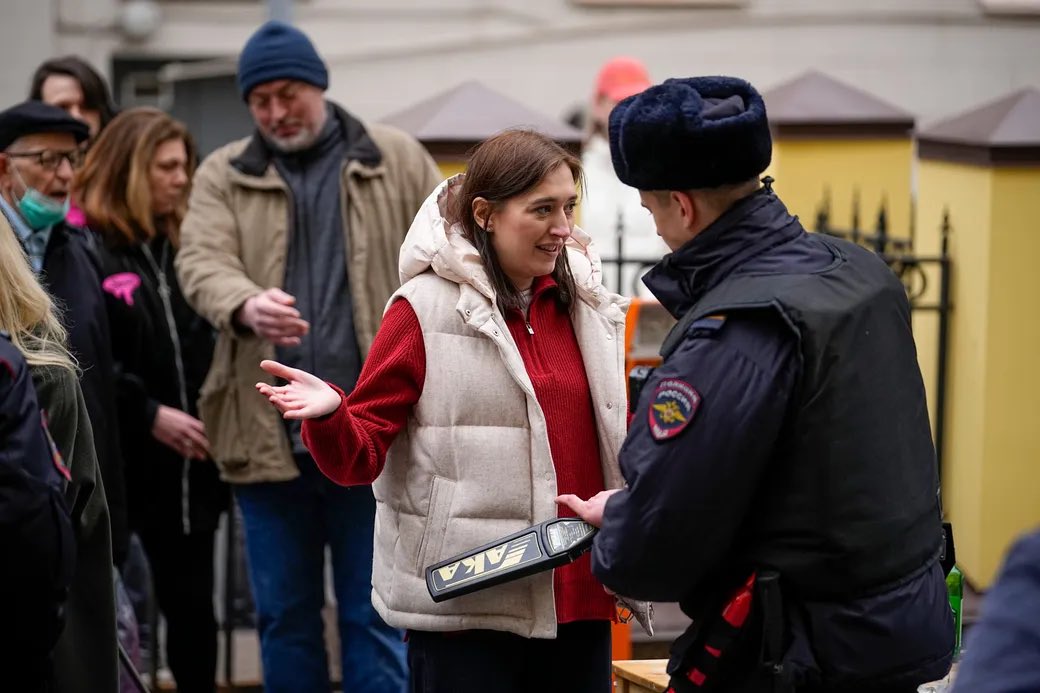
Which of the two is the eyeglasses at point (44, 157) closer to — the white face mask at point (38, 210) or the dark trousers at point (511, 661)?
the white face mask at point (38, 210)

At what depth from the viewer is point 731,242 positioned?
278 cm

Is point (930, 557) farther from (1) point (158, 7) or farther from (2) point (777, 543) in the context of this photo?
(1) point (158, 7)

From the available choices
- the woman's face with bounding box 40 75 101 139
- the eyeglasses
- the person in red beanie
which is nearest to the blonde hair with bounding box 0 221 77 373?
the eyeglasses

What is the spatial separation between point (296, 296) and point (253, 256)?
17 centimetres

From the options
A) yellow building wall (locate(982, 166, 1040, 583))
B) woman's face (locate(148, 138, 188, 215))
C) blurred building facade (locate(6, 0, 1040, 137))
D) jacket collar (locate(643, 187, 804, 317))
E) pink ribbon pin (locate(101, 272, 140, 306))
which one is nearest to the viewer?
jacket collar (locate(643, 187, 804, 317))

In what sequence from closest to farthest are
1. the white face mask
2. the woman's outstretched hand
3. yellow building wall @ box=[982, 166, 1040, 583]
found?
the woman's outstretched hand < the white face mask < yellow building wall @ box=[982, 166, 1040, 583]

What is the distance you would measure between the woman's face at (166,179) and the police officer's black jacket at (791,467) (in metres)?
2.72

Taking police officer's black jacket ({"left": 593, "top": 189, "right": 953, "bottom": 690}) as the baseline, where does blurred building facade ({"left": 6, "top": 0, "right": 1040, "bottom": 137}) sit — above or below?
above

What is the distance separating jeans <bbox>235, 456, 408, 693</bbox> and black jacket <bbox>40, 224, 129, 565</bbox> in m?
0.38

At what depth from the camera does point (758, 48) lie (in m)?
14.5

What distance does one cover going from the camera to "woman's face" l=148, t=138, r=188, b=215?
5.09 metres

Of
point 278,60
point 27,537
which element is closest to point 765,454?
point 27,537

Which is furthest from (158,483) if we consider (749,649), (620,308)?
(749,649)

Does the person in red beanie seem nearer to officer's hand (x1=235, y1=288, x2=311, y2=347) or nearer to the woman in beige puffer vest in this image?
officer's hand (x1=235, y1=288, x2=311, y2=347)
